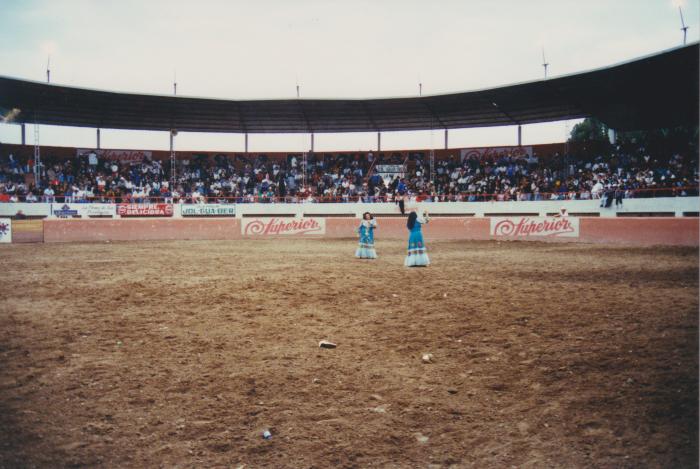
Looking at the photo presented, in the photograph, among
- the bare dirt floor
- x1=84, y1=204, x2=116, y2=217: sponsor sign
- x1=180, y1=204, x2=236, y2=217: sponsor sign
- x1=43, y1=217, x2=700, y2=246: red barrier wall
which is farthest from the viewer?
x1=180, y1=204, x2=236, y2=217: sponsor sign

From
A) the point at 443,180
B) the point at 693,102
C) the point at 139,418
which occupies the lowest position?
the point at 139,418

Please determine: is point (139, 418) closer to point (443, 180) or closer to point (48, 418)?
point (48, 418)

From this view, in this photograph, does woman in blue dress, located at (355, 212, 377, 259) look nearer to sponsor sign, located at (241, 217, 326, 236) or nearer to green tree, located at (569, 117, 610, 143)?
sponsor sign, located at (241, 217, 326, 236)

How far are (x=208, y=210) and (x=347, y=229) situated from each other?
481 inches

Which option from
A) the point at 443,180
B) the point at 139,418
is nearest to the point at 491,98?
the point at 443,180

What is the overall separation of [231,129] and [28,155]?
51.2 feet

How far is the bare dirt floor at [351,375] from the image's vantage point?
3.62m

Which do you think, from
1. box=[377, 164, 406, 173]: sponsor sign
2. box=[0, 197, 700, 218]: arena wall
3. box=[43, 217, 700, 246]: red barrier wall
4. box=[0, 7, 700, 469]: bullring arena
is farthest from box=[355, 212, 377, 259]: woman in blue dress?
box=[377, 164, 406, 173]: sponsor sign

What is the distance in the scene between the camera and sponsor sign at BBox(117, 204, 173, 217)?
31750 millimetres

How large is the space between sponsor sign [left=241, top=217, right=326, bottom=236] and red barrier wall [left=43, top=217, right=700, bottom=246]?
35cm

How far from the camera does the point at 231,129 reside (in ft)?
134

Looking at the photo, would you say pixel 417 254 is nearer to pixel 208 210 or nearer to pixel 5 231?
pixel 5 231

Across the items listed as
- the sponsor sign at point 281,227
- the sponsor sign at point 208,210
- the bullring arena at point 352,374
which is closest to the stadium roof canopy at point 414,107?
the sponsor sign at point 208,210

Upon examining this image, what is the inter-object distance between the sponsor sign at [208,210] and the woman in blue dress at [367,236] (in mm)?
20404
